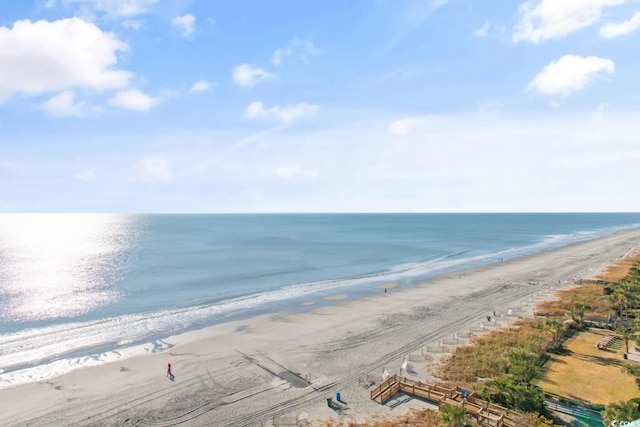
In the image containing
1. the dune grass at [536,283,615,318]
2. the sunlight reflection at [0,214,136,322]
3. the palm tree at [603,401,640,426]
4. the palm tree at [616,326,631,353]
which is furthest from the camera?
the sunlight reflection at [0,214,136,322]

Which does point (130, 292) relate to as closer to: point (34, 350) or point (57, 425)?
point (34, 350)

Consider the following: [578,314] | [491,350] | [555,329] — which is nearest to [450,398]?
[491,350]

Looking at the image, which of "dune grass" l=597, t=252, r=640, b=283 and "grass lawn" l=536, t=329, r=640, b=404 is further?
"dune grass" l=597, t=252, r=640, b=283

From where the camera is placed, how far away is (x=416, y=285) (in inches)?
2694

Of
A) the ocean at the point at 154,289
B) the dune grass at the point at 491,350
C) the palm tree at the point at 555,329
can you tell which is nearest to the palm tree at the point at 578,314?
the dune grass at the point at 491,350

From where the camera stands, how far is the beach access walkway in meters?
23.2

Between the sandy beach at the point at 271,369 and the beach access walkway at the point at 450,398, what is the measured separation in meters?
1.08

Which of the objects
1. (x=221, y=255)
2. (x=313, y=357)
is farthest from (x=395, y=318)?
(x=221, y=255)

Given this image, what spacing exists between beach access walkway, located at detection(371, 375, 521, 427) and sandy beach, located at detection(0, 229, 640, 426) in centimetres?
108

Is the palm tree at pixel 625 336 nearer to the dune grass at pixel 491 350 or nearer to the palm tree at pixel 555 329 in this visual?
the palm tree at pixel 555 329

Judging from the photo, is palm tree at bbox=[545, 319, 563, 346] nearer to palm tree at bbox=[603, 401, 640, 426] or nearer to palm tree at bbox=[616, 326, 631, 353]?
palm tree at bbox=[616, 326, 631, 353]

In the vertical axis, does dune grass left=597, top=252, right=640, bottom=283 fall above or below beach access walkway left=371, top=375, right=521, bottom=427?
above

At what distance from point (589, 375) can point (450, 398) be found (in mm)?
12486

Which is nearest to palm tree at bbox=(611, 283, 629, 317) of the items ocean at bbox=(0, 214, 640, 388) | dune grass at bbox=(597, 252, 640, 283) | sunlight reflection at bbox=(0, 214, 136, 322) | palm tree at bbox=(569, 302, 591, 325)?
palm tree at bbox=(569, 302, 591, 325)
